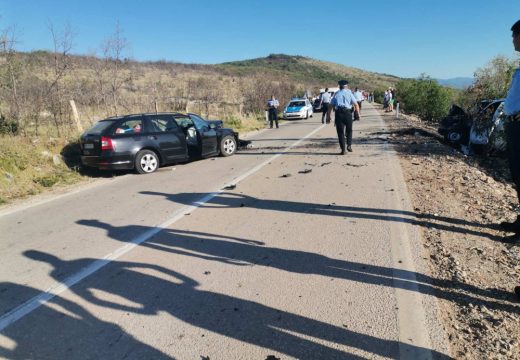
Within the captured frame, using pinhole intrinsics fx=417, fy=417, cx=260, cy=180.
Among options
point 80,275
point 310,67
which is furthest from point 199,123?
point 310,67

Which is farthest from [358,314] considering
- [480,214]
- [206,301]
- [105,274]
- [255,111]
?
[255,111]

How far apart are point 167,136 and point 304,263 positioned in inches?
306

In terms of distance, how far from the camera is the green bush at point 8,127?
12227mm

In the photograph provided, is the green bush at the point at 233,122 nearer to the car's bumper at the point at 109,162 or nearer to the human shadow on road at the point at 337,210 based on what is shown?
the car's bumper at the point at 109,162

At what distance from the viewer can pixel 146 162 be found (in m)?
10.9

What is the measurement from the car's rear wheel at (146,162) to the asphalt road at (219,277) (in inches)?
104

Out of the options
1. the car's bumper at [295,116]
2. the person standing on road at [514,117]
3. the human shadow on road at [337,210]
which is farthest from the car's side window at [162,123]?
the car's bumper at [295,116]

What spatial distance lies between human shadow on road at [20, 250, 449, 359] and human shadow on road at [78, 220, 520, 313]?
61cm

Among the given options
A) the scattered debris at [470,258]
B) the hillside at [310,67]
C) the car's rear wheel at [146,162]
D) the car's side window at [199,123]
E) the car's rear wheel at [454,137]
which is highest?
the hillside at [310,67]

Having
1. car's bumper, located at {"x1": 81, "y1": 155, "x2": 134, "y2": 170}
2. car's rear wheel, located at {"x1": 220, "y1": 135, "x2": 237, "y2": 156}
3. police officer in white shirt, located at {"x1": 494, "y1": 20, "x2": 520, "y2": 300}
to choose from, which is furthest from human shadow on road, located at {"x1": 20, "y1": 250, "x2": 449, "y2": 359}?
car's rear wheel, located at {"x1": 220, "y1": 135, "x2": 237, "y2": 156}

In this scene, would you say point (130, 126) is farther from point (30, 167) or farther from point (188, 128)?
point (30, 167)

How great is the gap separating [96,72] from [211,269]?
17071 millimetres

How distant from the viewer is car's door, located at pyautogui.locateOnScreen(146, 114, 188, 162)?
36.6ft

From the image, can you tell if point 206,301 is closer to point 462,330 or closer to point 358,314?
point 358,314
